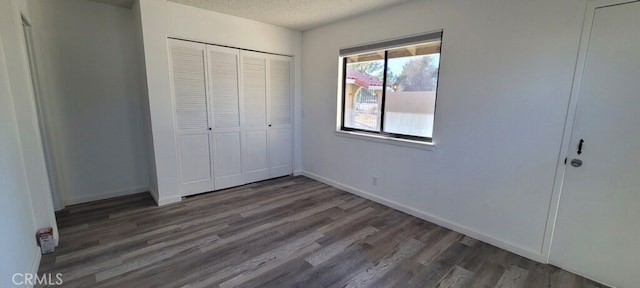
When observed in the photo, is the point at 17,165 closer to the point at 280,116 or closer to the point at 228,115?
the point at 228,115

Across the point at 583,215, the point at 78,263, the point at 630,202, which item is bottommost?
the point at 78,263

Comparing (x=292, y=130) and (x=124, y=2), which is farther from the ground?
(x=124, y=2)

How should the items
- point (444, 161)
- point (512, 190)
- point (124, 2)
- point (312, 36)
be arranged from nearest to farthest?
1. point (512, 190)
2. point (444, 161)
3. point (124, 2)
4. point (312, 36)

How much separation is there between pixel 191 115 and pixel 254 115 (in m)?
0.93

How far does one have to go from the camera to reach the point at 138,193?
3.75 metres

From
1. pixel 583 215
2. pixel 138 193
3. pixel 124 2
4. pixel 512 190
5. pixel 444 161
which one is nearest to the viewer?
pixel 583 215

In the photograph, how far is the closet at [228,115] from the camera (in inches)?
136

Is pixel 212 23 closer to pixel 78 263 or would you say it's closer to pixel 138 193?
pixel 138 193

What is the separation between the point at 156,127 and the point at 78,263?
160 cm

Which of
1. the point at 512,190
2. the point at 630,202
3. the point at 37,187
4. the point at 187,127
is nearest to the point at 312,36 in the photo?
the point at 187,127

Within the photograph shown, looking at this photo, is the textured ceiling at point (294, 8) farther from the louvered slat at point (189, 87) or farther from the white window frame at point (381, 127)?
the louvered slat at point (189, 87)

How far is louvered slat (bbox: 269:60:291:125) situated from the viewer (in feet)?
14.0

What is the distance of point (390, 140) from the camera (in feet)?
11.0

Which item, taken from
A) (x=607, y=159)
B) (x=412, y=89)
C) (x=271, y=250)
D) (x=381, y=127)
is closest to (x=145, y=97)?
(x=271, y=250)
